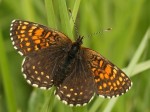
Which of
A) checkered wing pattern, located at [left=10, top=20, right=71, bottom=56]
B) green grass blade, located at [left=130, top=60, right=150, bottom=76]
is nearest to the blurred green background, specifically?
green grass blade, located at [left=130, top=60, right=150, bottom=76]

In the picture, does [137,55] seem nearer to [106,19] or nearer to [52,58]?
[52,58]

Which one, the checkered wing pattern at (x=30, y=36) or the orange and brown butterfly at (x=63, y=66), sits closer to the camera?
the orange and brown butterfly at (x=63, y=66)

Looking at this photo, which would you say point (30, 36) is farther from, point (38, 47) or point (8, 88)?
point (8, 88)

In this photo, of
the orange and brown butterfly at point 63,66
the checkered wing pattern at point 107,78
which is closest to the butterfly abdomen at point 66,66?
the orange and brown butterfly at point 63,66

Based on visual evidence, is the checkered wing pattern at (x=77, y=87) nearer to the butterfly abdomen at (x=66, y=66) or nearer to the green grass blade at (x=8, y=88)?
the butterfly abdomen at (x=66, y=66)

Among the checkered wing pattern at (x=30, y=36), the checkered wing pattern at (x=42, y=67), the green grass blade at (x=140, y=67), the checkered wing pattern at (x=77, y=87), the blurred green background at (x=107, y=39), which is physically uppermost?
the checkered wing pattern at (x=30, y=36)

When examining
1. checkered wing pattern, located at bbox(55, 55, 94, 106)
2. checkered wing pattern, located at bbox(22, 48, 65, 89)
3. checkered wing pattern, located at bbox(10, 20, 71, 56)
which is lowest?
checkered wing pattern, located at bbox(55, 55, 94, 106)

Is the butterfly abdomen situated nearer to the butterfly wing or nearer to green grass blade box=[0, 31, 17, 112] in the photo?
the butterfly wing
